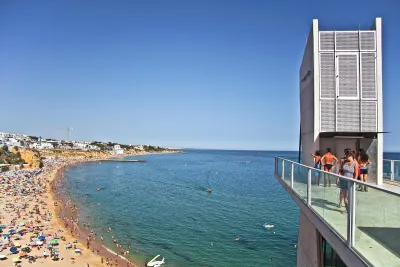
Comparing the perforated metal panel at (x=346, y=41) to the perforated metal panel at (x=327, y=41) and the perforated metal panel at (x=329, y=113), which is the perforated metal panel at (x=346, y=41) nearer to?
the perforated metal panel at (x=327, y=41)

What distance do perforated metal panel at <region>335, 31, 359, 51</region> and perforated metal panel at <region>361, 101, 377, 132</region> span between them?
5.03 feet

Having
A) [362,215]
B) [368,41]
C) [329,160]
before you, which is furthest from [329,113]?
[362,215]

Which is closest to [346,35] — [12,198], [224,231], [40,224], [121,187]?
[224,231]

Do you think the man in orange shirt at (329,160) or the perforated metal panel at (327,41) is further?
the perforated metal panel at (327,41)

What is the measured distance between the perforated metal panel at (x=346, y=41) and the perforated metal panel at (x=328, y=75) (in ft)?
1.00

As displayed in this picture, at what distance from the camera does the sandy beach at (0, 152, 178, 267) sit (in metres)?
20.3

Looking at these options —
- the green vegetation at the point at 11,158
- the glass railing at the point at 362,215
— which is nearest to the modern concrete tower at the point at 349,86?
the glass railing at the point at 362,215

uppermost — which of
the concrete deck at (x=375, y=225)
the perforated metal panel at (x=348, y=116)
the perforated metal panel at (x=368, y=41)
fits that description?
the perforated metal panel at (x=368, y=41)

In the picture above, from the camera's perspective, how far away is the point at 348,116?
29.8ft

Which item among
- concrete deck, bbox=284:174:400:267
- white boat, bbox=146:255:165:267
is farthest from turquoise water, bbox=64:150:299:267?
concrete deck, bbox=284:174:400:267

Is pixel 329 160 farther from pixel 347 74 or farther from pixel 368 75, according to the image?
pixel 368 75

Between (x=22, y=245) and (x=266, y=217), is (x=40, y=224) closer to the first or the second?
(x=22, y=245)

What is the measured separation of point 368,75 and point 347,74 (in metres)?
0.54

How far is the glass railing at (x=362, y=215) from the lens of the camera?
11.5ft
